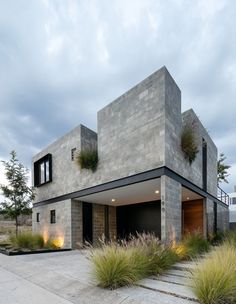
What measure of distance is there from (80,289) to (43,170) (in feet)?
37.2

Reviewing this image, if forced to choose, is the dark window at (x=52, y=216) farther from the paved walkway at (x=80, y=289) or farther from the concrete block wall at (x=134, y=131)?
the paved walkway at (x=80, y=289)

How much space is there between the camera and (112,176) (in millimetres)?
9406

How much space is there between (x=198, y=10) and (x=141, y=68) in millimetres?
4079

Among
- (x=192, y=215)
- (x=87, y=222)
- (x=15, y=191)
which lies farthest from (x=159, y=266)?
(x=15, y=191)

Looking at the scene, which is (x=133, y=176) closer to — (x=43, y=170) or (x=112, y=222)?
(x=112, y=222)

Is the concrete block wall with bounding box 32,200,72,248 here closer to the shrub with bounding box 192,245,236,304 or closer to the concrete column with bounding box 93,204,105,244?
the concrete column with bounding box 93,204,105,244

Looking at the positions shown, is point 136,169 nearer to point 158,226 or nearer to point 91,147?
point 91,147

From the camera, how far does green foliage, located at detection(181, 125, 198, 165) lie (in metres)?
9.25

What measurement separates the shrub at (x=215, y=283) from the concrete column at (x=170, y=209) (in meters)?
3.18

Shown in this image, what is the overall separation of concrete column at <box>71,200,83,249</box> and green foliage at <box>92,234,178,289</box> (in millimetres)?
6560

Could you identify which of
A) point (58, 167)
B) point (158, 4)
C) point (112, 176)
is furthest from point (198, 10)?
point (58, 167)

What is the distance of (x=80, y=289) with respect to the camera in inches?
183

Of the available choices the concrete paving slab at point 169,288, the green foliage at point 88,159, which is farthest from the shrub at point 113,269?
the green foliage at point 88,159

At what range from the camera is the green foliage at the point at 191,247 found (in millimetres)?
6779
